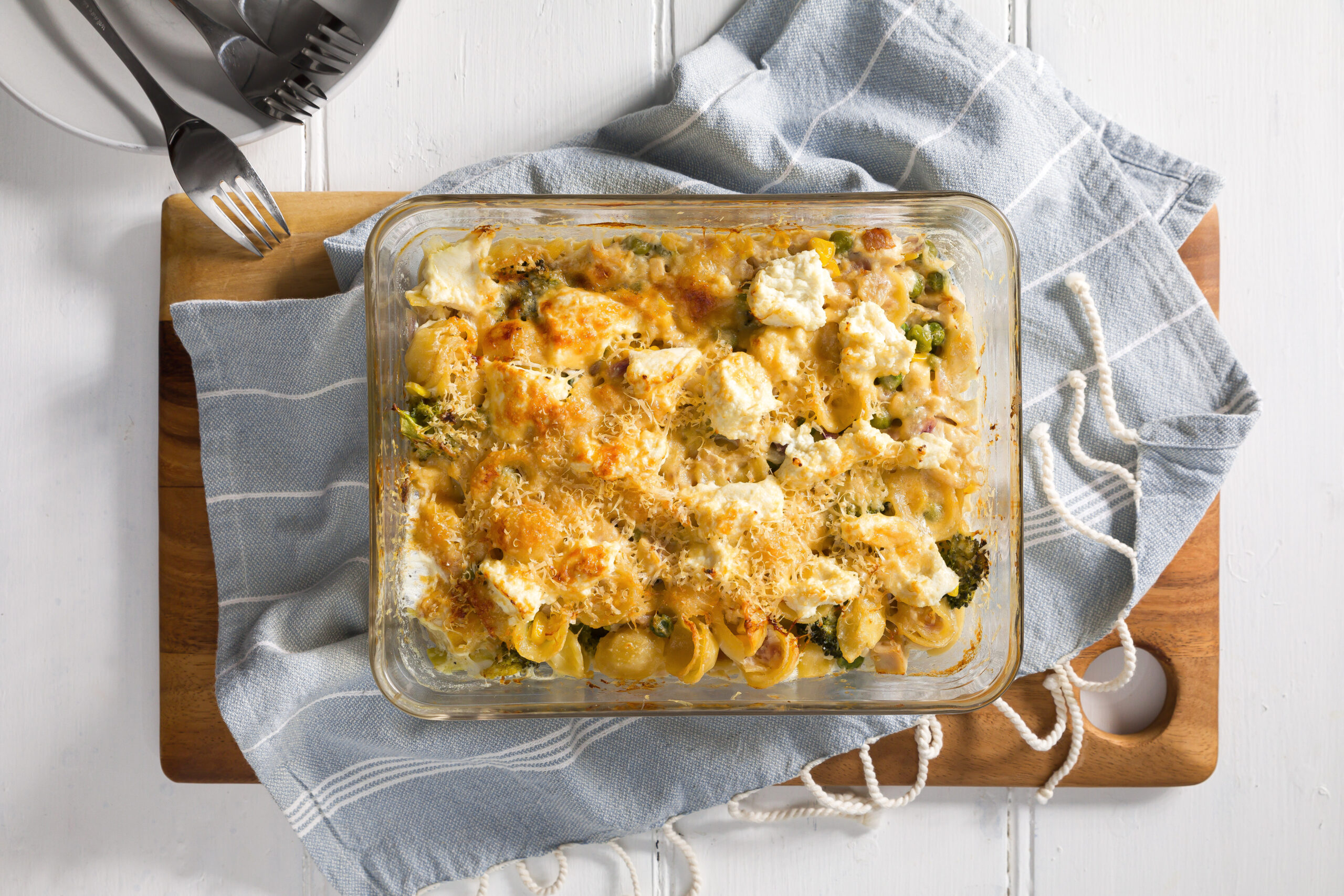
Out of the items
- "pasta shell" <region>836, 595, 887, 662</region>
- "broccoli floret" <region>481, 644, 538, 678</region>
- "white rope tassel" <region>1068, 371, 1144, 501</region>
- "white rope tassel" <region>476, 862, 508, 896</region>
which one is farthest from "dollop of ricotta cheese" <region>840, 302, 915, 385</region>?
"white rope tassel" <region>476, 862, 508, 896</region>

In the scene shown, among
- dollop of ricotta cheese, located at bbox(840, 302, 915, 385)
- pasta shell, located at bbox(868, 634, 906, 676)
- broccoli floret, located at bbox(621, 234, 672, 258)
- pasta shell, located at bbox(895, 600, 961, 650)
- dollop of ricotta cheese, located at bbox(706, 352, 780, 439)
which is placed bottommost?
pasta shell, located at bbox(868, 634, 906, 676)

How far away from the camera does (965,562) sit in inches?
61.5

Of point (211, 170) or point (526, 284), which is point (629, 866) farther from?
point (211, 170)

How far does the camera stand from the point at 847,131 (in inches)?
72.1

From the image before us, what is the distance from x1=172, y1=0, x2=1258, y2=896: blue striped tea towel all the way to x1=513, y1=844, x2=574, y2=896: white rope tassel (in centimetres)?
10

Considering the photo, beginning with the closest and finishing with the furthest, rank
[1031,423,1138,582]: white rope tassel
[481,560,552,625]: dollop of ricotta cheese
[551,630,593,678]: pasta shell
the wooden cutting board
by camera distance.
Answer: [481,560,552,625]: dollop of ricotta cheese < [551,630,593,678]: pasta shell < [1031,423,1138,582]: white rope tassel < the wooden cutting board

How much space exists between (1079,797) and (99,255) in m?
2.47

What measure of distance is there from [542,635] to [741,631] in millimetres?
341

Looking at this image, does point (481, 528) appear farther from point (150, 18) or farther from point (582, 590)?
point (150, 18)

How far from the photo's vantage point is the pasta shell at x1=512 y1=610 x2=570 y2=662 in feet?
4.94

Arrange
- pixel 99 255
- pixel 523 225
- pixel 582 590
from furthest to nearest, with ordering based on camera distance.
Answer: pixel 99 255, pixel 523 225, pixel 582 590

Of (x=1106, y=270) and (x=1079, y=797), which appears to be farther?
(x=1079, y=797)

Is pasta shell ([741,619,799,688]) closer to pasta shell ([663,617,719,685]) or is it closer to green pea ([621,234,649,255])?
pasta shell ([663,617,719,685])

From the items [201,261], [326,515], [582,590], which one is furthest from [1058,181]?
[201,261]
